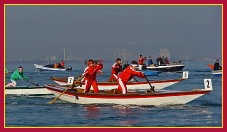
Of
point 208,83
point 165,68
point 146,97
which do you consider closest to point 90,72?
point 146,97

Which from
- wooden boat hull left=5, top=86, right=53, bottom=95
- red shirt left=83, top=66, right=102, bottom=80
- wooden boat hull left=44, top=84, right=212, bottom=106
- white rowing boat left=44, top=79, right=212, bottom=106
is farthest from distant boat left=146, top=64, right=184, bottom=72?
wooden boat hull left=44, top=84, right=212, bottom=106

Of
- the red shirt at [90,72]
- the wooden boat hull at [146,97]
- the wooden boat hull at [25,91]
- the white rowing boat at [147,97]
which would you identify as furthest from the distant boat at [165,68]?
the wooden boat hull at [146,97]

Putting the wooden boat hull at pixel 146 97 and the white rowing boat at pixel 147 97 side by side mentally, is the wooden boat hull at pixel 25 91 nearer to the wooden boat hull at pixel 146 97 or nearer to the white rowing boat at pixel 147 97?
the white rowing boat at pixel 147 97

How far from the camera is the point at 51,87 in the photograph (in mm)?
26797

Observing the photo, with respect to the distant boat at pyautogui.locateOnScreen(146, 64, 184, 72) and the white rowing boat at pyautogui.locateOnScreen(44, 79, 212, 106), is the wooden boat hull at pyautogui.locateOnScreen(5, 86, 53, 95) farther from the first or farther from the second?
the distant boat at pyautogui.locateOnScreen(146, 64, 184, 72)

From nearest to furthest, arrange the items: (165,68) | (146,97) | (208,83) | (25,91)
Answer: (208,83) < (146,97) < (25,91) < (165,68)

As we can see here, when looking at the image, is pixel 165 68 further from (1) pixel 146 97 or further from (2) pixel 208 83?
(2) pixel 208 83

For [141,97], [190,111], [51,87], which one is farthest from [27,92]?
[190,111]

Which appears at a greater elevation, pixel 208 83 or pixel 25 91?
pixel 208 83

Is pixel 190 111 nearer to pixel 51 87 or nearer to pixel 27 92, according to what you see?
pixel 51 87

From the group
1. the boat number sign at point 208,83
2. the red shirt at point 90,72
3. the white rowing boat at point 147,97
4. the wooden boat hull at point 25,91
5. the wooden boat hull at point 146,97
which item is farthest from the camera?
the wooden boat hull at point 25,91

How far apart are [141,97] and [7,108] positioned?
22.8 feet

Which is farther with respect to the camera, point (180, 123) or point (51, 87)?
point (51, 87)

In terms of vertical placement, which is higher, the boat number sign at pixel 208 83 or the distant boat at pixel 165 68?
the distant boat at pixel 165 68
